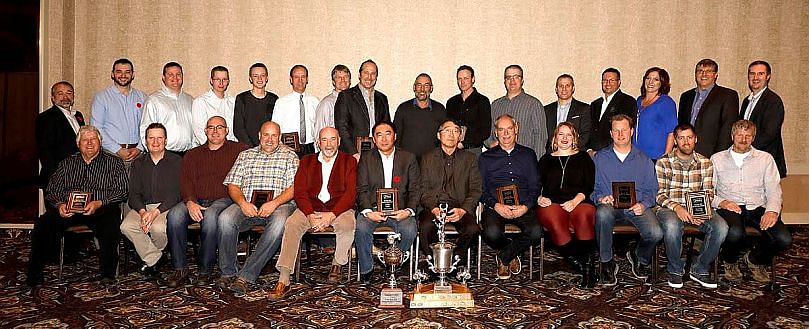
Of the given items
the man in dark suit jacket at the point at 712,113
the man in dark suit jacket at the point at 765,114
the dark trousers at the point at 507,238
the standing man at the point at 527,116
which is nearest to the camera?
the dark trousers at the point at 507,238

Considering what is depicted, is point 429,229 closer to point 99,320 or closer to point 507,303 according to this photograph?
point 507,303

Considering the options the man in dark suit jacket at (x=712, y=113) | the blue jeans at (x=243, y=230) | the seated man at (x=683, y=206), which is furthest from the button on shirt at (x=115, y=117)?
the man in dark suit jacket at (x=712, y=113)

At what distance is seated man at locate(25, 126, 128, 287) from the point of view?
216 inches

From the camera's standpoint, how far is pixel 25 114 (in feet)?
28.7

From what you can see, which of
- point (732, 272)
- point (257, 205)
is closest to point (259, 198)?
point (257, 205)

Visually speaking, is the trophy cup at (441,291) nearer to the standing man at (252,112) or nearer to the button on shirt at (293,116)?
the button on shirt at (293,116)

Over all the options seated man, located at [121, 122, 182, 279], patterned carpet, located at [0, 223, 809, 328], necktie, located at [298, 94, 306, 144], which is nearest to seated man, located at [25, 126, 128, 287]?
seated man, located at [121, 122, 182, 279]

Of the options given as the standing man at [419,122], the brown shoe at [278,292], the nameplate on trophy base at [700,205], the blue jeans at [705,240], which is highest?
the standing man at [419,122]

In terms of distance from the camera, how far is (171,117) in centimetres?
652

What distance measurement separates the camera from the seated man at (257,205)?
536 cm

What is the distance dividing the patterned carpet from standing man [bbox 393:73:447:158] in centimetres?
142

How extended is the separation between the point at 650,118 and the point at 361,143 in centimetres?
256

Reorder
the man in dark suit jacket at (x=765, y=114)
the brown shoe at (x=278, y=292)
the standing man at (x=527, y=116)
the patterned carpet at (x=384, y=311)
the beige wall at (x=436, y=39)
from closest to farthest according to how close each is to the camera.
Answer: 1. the patterned carpet at (x=384, y=311)
2. the brown shoe at (x=278, y=292)
3. the man in dark suit jacket at (x=765, y=114)
4. the standing man at (x=527, y=116)
5. the beige wall at (x=436, y=39)

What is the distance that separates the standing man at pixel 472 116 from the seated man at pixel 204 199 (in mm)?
1985
